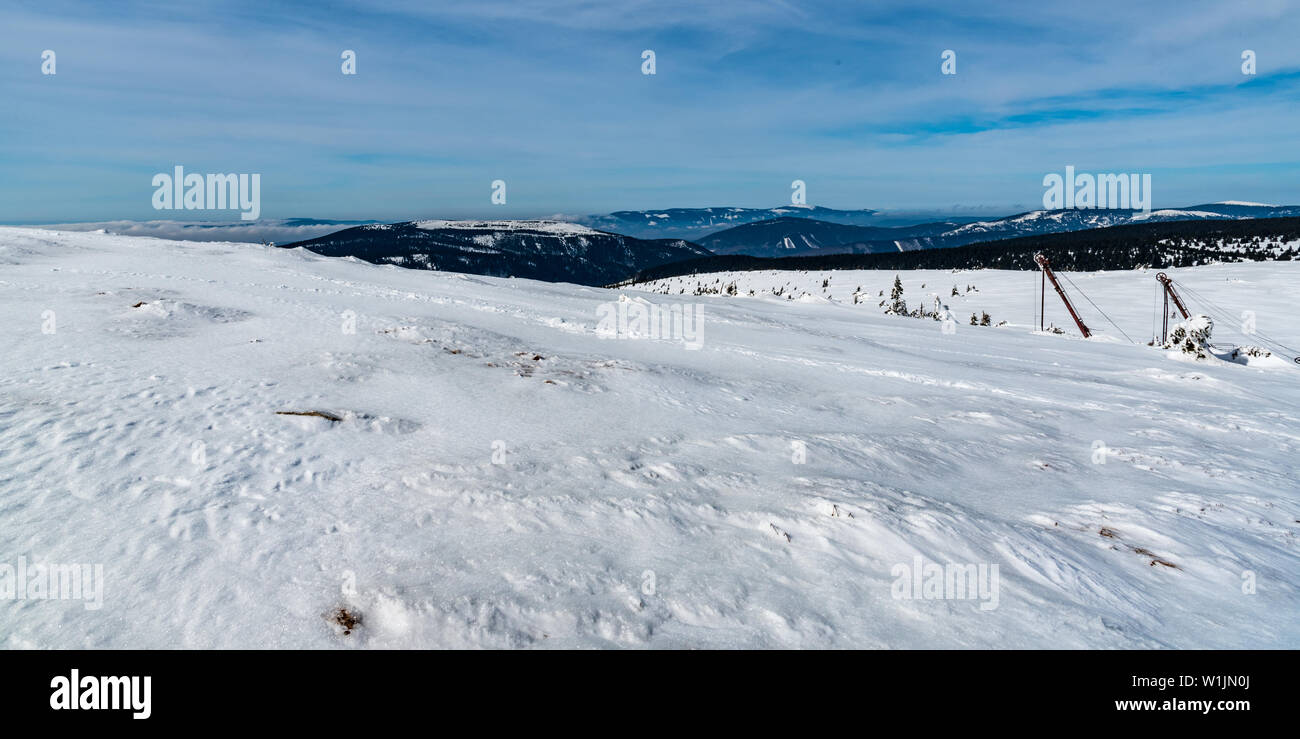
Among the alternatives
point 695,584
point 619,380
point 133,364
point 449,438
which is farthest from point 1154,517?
point 133,364

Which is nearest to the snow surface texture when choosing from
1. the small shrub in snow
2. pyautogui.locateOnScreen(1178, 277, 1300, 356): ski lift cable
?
the small shrub in snow

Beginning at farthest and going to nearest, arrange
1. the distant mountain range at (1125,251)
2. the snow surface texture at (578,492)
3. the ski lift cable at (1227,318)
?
the distant mountain range at (1125,251) → the ski lift cable at (1227,318) → the snow surface texture at (578,492)

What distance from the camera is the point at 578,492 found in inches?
249

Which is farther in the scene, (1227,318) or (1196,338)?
(1227,318)

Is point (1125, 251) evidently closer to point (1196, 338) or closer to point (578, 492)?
point (1196, 338)

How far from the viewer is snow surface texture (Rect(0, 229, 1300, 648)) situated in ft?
14.6

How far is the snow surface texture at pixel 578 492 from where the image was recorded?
4.45 metres

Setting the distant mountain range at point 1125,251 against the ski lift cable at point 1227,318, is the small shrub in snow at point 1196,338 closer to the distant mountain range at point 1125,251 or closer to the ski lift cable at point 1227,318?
the ski lift cable at point 1227,318

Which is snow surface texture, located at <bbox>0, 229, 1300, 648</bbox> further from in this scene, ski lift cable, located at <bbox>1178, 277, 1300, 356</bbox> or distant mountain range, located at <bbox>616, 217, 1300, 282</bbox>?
distant mountain range, located at <bbox>616, 217, 1300, 282</bbox>

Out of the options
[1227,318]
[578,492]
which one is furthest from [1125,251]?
[578,492]

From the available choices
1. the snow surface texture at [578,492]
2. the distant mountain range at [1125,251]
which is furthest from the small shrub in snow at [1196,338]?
the distant mountain range at [1125,251]

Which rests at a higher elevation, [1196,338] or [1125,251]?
[1125,251]
